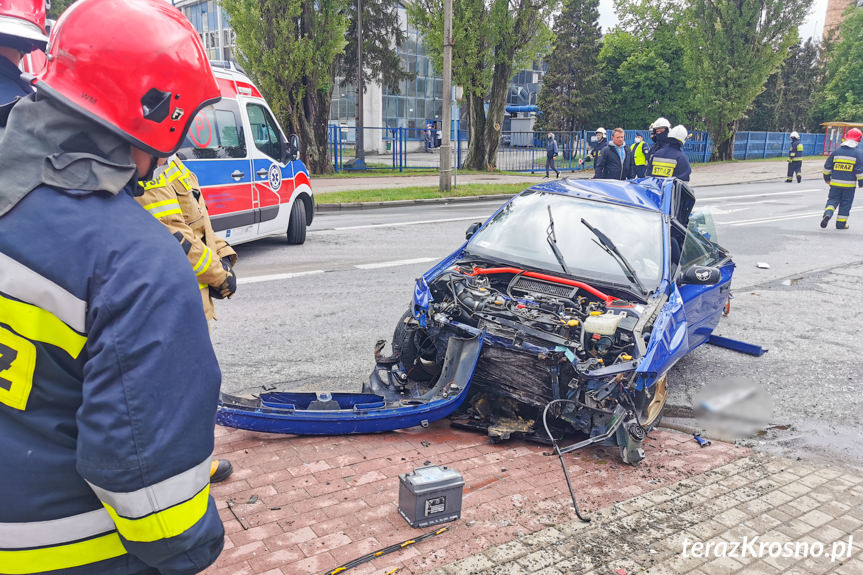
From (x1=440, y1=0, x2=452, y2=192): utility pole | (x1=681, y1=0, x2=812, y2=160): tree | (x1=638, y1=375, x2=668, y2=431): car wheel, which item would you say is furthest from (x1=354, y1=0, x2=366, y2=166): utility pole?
(x1=638, y1=375, x2=668, y2=431): car wheel

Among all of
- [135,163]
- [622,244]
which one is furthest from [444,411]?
[135,163]

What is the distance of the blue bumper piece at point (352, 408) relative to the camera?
401 centimetres

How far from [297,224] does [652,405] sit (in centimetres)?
760

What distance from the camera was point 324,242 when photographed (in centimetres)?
1147

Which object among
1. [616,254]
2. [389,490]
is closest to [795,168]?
[616,254]

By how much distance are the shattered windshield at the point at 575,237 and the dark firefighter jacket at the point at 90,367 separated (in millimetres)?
4048

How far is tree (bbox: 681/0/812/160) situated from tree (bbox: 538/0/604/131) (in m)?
13.3

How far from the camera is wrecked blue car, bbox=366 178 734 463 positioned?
4.13 metres

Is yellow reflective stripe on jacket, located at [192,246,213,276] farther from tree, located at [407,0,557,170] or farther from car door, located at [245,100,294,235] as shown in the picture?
tree, located at [407,0,557,170]

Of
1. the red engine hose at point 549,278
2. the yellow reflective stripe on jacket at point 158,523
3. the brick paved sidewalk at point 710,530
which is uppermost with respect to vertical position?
the yellow reflective stripe on jacket at point 158,523

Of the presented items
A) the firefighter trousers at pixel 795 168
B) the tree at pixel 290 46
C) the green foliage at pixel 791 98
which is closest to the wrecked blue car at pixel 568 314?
the tree at pixel 290 46

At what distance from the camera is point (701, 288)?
18.2ft

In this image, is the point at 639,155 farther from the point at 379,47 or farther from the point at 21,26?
the point at 379,47

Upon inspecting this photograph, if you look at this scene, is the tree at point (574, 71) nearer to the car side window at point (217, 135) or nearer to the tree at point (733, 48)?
the tree at point (733, 48)
